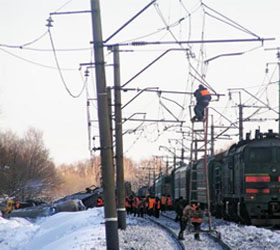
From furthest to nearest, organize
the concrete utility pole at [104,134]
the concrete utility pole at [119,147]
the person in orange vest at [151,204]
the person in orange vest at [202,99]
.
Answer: the person in orange vest at [151,204], the concrete utility pole at [119,147], the person in orange vest at [202,99], the concrete utility pole at [104,134]

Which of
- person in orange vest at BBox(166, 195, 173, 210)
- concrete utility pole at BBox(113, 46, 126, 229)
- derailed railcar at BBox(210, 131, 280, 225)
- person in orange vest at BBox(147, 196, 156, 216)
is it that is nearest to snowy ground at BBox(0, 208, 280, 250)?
concrete utility pole at BBox(113, 46, 126, 229)

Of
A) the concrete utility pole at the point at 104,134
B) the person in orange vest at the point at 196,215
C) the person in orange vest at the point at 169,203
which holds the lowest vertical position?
the person in orange vest at the point at 169,203

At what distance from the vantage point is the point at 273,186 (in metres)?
27.8

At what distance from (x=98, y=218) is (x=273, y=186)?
1075 centimetres

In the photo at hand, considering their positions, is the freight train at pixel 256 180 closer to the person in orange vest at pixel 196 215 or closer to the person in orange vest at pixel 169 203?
the person in orange vest at pixel 196 215

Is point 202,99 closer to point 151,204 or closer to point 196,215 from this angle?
point 196,215

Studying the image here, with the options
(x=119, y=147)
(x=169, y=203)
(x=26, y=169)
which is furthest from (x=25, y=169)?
(x=119, y=147)

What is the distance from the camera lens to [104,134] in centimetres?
1577

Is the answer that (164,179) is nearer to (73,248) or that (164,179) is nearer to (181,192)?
(181,192)

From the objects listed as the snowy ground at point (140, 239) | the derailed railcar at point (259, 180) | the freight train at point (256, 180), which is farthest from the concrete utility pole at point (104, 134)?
the derailed railcar at point (259, 180)

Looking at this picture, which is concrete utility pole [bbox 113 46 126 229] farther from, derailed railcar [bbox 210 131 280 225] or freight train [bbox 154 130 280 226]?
derailed railcar [bbox 210 131 280 225]

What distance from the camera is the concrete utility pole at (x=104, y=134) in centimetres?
1570

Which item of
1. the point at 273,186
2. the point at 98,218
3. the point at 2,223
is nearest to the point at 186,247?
the point at 273,186

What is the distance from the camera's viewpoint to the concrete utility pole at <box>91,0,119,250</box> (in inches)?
618
